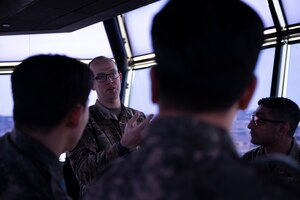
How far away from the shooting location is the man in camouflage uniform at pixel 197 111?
2.08ft

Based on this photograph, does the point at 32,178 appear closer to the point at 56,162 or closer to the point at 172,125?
the point at 56,162

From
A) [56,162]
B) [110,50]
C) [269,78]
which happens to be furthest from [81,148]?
[110,50]

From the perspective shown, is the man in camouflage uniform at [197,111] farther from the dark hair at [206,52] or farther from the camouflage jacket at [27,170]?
the camouflage jacket at [27,170]

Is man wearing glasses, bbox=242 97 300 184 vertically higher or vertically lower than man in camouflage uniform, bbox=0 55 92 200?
lower

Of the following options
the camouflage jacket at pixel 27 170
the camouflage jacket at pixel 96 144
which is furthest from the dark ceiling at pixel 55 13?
the camouflage jacket at pixel 27 170

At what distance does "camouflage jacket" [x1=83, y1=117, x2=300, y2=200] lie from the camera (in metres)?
0.63

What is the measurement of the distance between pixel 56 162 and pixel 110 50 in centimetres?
579

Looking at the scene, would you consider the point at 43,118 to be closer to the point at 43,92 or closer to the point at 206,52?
the point at 43,92

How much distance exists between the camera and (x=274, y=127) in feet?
9.41

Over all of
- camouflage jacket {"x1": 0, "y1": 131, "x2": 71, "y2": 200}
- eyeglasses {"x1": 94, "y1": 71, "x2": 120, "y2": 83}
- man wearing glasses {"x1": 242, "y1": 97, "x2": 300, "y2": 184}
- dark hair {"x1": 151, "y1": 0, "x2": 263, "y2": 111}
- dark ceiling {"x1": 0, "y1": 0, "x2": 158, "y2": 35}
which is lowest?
man wearing glasses {"x1": 242, "y1": 97, "x2": 300, "y2": 184}

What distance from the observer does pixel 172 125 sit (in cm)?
68

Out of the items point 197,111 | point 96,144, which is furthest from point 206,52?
point 96,144

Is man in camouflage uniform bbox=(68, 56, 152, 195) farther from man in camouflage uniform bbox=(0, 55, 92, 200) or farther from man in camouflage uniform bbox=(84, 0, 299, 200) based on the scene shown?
man in camouflage uniform bbox=(84, 0, 299, 200)

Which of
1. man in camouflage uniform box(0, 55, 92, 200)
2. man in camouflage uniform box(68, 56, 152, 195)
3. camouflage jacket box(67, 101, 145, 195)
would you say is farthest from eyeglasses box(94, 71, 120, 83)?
man in camouflage uniform box(0, 55, 92, 200)
